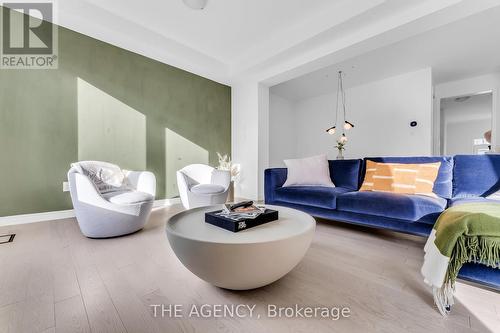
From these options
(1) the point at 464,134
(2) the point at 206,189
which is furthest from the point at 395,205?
(1) the point at 464,134

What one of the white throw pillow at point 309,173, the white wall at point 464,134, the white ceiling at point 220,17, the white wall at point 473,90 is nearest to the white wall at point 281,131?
the white ceiling at point 220,17

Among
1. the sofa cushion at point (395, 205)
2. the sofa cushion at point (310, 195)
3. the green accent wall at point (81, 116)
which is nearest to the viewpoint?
the sofa cushion at point (395, 205)

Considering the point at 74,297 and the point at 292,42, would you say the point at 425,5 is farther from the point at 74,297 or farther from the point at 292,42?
the point at 74,297

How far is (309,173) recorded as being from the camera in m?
2.77

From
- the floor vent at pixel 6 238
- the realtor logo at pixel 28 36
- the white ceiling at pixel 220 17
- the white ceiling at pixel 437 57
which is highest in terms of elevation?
the white ceiling at pixel 220 17

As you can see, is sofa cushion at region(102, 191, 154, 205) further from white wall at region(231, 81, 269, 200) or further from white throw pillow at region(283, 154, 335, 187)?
white wall at region(231, 81, 269, 200)

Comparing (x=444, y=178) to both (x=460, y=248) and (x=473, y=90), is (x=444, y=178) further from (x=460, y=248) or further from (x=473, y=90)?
(x=473, y=90)

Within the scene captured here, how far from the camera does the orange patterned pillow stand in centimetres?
209

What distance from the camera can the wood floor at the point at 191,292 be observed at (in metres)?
0.97

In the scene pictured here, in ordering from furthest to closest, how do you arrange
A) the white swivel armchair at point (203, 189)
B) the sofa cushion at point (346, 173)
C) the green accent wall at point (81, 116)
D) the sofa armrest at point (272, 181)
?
the white swivel armchair at point (203, 189)
the sofa armrest at point (272, 181)
the sofa cushion at point (346, 173)
the green accent wall at point (81, 116)

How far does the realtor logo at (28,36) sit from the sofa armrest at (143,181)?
1764mm

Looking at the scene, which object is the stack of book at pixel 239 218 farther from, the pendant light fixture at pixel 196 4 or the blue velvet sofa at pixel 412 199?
the pendant light fixture at pixel 196 4

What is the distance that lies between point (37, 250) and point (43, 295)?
0.88m

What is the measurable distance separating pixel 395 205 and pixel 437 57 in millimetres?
3597
